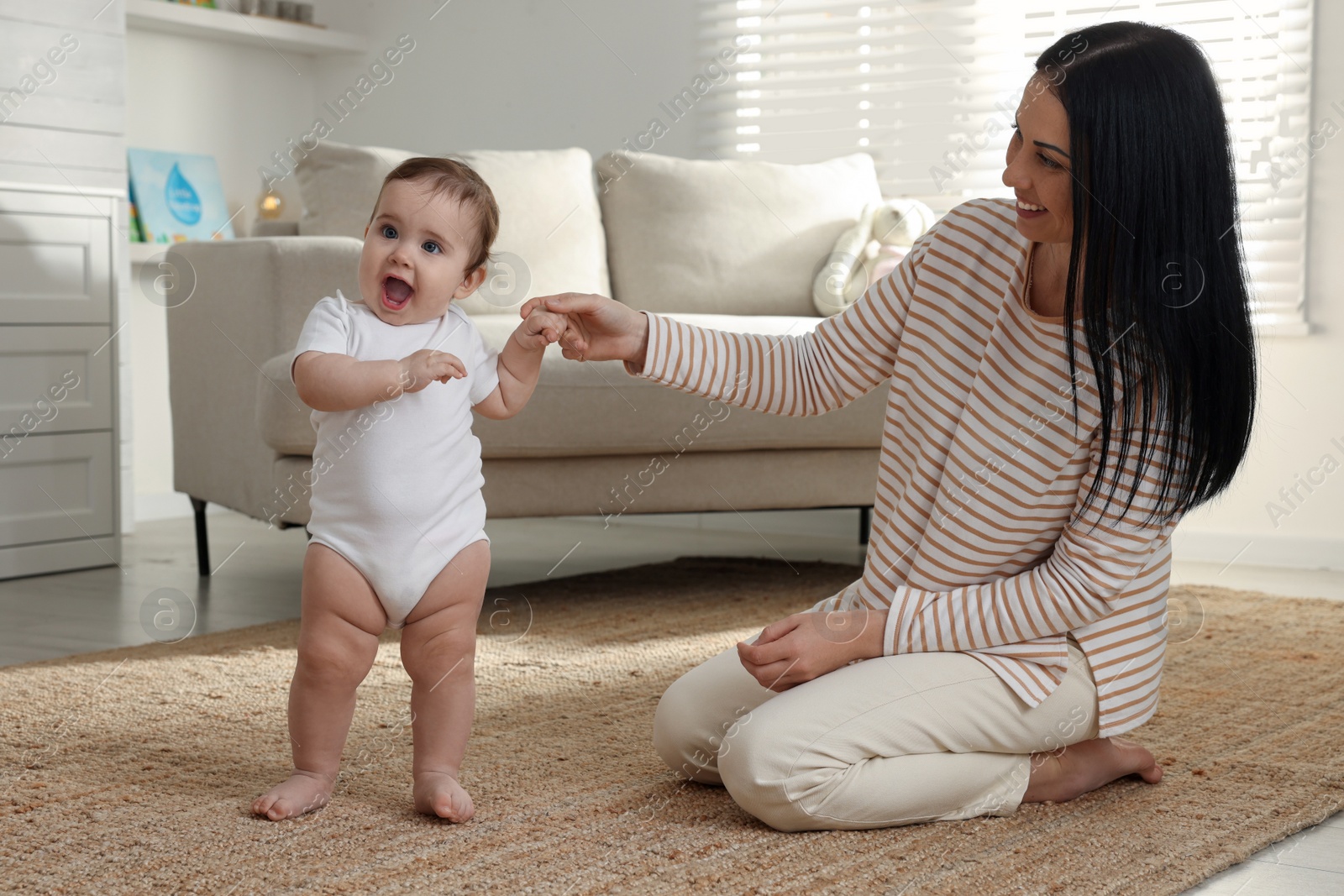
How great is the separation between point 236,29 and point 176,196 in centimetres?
50

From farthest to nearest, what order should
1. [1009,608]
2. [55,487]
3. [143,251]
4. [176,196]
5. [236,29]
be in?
1. [236,29]
2. [176,196]
3. [143,251]
4. [55,487]
5. [1009,608]

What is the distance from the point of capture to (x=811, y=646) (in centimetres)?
123

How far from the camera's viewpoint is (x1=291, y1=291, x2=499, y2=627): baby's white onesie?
46.3 inches

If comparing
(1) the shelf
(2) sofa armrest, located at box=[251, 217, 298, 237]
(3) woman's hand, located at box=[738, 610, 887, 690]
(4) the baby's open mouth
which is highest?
(1) the shelf

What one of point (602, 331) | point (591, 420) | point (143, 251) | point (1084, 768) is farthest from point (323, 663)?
point (143, 251)

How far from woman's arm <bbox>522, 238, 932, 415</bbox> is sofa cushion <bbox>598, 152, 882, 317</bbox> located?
152cm

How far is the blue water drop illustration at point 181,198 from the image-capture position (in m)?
3.63

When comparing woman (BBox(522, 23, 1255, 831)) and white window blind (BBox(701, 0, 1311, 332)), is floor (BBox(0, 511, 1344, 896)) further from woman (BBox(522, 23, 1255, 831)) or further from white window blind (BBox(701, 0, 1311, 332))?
white window blind (BBox(701, 0, 1311, 332))

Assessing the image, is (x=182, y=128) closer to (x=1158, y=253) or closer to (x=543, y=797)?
(x=543, y=797)

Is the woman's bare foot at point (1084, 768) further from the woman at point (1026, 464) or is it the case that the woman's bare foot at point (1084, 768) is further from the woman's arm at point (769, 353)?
the woman's arm at point (769, 353)

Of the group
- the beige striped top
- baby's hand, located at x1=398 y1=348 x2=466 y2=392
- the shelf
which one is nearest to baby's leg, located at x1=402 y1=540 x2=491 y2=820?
baby's hand, located at x1=398 y1=348 x2=466 y2=392

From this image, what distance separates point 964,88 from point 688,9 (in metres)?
0.80

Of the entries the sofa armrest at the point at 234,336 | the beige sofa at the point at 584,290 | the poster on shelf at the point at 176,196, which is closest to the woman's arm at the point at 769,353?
the beige sofa at the point at 584,290

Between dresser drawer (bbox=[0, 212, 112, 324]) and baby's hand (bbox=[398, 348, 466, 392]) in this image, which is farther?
dresser drawer (bbox=[0, 212, 112, 324])
